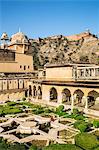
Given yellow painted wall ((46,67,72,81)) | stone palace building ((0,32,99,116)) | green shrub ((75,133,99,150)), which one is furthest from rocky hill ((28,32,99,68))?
green shrub ((75,133,99,150))

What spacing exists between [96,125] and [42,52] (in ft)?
168

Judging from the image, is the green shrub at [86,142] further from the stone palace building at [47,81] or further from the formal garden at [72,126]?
the stone palace building at [47,81]

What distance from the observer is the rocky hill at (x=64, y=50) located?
62.6 m

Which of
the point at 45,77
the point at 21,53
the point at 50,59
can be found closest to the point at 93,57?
the point at 50,59

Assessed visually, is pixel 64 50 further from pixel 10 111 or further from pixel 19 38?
pixel 10 111

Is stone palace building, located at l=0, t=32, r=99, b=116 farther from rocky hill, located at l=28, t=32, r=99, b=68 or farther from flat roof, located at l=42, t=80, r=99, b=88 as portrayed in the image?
rocky hill, located at l=28, t=32, r=99, b=68

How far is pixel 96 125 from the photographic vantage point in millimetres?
17500

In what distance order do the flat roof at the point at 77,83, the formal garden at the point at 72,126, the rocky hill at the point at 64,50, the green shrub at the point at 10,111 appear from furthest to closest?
the rocky hill at the point at 64,50 → the green shrub at the point at 10,111 → the flat roof at the point at 77,83 → the formal garden at the point at 72,126

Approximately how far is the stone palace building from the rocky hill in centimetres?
2021

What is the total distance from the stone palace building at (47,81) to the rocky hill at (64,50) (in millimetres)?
20208

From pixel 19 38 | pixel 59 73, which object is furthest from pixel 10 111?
pixel 19 38

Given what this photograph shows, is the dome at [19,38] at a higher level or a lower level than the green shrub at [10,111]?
higher

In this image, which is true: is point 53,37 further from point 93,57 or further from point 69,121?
point 69,121

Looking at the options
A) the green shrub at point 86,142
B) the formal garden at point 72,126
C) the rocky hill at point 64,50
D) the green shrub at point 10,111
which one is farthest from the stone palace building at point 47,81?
the rocky hill at point 64,50
